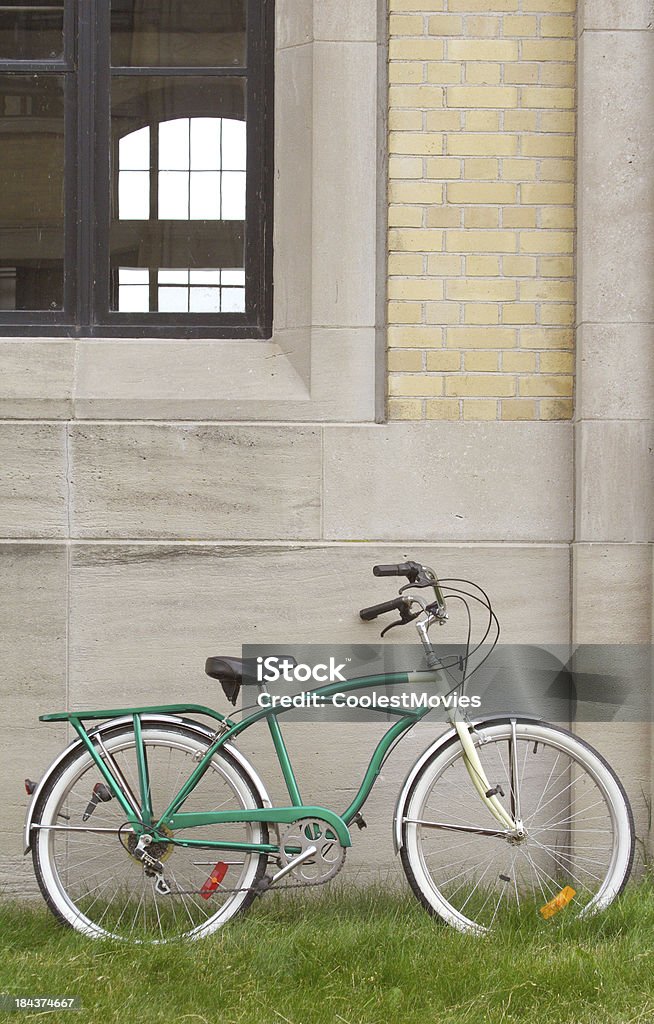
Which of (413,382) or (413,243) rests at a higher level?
(413,243)

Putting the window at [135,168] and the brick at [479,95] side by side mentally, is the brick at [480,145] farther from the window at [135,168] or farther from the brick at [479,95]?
the window at [135,168]

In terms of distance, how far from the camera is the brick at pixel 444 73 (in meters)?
4.69

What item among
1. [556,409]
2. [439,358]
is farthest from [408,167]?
[556,409]

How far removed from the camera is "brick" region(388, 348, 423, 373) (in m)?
4.70

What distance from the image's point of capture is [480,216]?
4.71 metres

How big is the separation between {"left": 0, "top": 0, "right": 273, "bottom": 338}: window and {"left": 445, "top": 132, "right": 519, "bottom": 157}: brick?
33.3 inches

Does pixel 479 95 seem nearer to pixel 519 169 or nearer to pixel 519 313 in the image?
pixel 519 169

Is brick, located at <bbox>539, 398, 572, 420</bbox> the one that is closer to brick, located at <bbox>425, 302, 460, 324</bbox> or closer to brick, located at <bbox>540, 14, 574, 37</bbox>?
brick, located at <bbox>425, 302, 460, 324</bbox>

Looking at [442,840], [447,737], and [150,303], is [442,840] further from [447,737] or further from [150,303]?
[150,303]

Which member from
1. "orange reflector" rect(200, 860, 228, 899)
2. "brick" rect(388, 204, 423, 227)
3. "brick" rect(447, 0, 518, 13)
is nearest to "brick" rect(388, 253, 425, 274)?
"brick" rect(388, 204, 423, 227)

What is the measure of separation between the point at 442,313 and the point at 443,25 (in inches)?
48.2

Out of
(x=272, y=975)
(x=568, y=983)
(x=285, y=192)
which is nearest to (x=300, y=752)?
(x=272, y=975)

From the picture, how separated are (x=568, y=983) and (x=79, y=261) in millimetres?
3527

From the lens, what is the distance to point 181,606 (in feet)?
15.1
